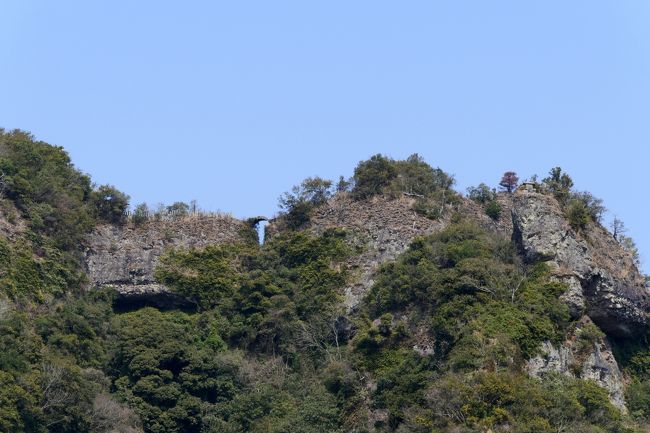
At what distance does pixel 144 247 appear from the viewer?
7212cm

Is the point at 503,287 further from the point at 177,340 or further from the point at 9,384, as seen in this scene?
the point at 9,384

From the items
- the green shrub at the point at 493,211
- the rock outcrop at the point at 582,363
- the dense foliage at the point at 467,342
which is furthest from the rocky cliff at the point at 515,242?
the dense foliage at the point at 467,342

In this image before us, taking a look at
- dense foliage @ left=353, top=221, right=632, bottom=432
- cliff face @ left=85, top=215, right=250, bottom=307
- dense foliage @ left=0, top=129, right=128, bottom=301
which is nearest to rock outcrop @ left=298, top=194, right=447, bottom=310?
dense foliage @ left=353, top=221, right=632, bottom=432

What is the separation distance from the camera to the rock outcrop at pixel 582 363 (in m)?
59.9

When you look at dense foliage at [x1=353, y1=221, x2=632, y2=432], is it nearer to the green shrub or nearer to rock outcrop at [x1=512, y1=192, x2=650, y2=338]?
rock outcrop at [x1=512, y1=192, x2=650, y2=338]

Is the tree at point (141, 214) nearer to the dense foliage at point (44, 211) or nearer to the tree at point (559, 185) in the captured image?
the dense foliage at point (44, 211)

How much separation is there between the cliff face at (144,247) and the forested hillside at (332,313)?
0.13 m

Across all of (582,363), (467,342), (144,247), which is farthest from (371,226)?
(582,363)

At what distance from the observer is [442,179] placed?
74438mm

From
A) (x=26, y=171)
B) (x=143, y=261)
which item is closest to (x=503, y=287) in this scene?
(x=143, y=261)

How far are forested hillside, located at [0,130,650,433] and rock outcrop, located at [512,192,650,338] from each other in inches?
3.2

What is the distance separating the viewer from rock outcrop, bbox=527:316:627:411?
5991 cm

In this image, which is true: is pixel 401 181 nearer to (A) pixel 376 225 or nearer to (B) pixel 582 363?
(A) pixel 376 225

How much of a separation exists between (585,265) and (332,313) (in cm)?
1074
